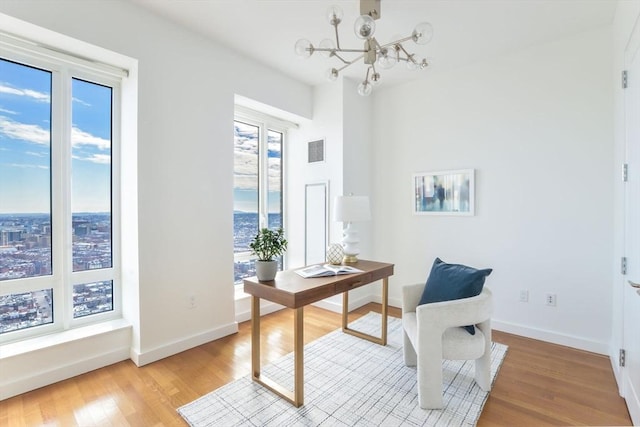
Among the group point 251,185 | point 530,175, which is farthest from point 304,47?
point 530,175

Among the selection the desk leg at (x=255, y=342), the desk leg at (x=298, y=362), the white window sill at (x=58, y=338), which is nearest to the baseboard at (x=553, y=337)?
the desk leg at (x=298, y=362)

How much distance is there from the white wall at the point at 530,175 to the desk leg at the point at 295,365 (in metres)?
2.20

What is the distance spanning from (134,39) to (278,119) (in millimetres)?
1806

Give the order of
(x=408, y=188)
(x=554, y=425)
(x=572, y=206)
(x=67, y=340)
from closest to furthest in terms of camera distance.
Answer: (x=554, y=425) → (x=67, y=340) → (x=572, y=206) → (x=408, y=188)

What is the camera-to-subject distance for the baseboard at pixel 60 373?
2.03m

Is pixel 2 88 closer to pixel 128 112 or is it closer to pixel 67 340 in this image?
pixel 128 112

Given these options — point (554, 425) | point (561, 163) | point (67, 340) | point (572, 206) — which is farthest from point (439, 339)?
point (67, 340)

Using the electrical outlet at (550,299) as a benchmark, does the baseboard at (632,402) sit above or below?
below

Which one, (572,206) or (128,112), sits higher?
(128,112)

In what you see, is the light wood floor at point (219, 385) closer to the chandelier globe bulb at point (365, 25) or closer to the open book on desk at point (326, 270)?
the open book on desk at point (326, 270)

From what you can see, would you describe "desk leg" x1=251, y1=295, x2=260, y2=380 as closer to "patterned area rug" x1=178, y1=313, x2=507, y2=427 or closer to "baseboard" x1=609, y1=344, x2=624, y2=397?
"patterned area rug" x1=178, y1=313, x2=507, y2=427

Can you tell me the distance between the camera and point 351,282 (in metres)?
2.39

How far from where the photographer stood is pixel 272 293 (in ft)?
6.75

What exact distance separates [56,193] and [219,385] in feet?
6.24
